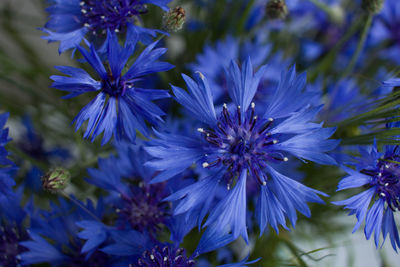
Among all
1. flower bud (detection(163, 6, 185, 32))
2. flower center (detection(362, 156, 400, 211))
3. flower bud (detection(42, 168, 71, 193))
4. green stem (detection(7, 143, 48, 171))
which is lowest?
flower bud (detection(42, 168, 71, 193))

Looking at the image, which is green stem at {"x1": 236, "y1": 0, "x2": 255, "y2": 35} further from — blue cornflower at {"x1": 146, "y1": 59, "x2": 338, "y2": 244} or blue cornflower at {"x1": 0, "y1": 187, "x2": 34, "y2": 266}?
blue cornflower at {"x1": 0, "y1": 187, "x2": 34, "y2": 266}

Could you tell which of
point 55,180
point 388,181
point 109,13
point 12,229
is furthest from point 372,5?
point 12,229

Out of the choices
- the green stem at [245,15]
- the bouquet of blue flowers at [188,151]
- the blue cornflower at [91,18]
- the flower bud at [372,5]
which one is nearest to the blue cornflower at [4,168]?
the bouquet of blue flowers at [188,151]

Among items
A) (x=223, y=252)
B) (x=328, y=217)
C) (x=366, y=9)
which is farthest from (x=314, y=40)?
(x=223, y=252)

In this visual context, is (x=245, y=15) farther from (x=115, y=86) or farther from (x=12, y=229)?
(x=12, y=229)

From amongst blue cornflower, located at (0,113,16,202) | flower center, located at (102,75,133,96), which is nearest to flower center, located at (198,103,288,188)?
flower center, located at (102,75,133,96)
